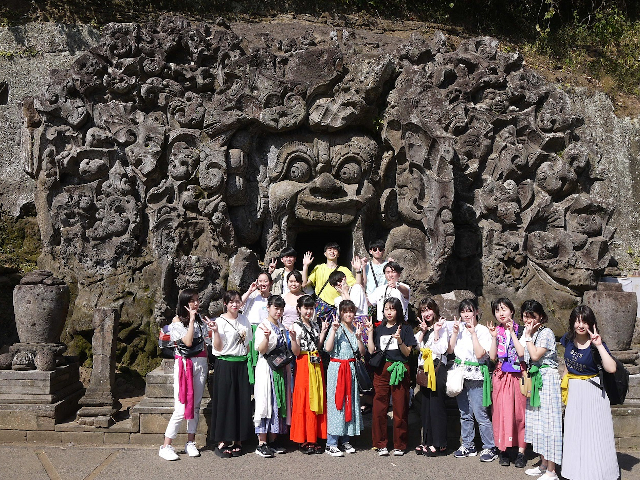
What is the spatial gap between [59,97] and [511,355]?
25.8 ft

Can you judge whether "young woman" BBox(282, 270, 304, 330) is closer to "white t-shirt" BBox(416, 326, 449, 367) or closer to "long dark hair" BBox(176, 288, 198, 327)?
"long dark hair" BBox(176, 288, 198, 327)

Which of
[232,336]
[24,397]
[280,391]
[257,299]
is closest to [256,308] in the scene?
[257,299]

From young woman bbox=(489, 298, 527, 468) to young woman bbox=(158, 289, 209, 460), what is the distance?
9.39ft

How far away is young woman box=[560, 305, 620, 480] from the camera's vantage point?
5.09 m

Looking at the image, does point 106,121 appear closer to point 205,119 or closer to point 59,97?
point 59,97

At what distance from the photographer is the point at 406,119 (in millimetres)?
9469

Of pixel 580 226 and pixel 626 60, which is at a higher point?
pixel 626 60

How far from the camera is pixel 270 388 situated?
5.83m

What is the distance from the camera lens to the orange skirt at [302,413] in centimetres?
586

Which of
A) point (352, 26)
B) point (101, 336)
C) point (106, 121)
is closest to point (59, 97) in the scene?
point (106, 121)

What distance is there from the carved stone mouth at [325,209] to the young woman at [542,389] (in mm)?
4211

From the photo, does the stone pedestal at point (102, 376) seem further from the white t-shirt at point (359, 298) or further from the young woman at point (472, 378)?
the young woman at point (472, 378)

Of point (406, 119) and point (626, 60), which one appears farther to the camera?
point (626, 60)

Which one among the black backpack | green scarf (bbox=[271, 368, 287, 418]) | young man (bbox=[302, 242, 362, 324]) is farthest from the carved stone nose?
the black backpack
